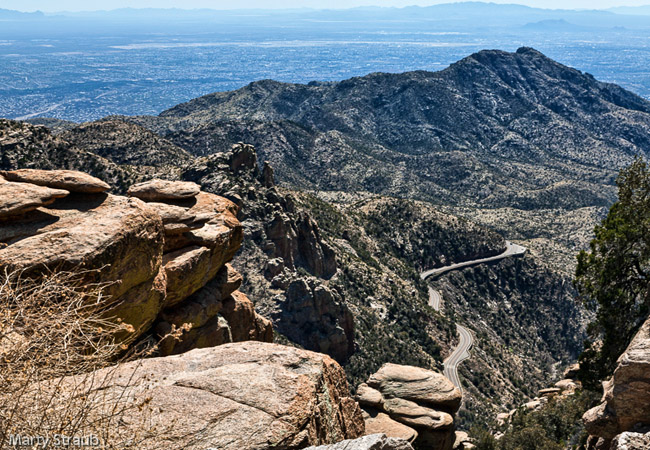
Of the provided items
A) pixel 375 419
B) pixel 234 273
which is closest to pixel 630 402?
pixel 375 419

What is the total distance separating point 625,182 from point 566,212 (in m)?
142

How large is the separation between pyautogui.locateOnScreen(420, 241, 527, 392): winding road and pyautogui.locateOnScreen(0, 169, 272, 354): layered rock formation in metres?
43.3

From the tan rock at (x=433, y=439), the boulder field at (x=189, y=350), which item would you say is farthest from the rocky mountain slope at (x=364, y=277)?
the tan rock at (x=433, y=439)

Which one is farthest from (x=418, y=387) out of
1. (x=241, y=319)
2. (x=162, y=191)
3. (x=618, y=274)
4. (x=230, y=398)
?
(x=230, y=398)

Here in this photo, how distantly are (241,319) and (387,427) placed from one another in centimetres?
913

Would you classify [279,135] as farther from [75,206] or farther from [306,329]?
[75,206]

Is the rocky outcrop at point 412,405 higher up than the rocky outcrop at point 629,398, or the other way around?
the rocky outcrop at point 629,398

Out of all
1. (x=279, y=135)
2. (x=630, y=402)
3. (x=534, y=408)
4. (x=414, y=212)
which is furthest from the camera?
(x=279, y=135)

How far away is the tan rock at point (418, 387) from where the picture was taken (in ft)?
87.0

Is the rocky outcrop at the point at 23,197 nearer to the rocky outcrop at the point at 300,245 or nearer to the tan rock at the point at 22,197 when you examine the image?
the tan rock at the point at 22,197

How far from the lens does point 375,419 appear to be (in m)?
24.8

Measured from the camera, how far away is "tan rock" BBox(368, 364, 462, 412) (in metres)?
26.5

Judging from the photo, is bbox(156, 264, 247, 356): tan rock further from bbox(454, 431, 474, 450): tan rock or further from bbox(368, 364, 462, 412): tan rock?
bbox(454, 431, 474, 450): tan rock

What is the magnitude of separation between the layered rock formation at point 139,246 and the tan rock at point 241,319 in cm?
6
